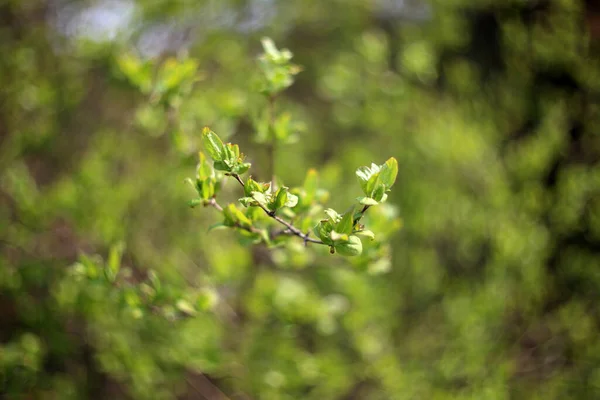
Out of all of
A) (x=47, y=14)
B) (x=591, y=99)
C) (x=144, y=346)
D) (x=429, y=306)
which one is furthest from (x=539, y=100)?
(x=47, y=14)

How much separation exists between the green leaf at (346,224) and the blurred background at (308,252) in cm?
65

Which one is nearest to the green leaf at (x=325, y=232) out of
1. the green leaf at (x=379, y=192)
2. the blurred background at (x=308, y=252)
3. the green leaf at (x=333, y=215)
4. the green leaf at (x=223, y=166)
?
the green leaf at (x=333, y=215)

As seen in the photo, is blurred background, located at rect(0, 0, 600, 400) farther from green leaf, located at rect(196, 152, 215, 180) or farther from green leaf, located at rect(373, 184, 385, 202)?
green leaf, located at rect(373, 184, 385, 202)

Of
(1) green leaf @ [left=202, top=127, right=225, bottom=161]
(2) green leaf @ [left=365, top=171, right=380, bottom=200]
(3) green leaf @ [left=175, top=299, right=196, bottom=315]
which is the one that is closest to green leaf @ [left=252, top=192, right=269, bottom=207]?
(1) green leaf @ [left=202, top=127, right=225, bottom=161]

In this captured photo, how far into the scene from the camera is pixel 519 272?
2637mm

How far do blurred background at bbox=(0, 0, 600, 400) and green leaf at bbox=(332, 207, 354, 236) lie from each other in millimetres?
647

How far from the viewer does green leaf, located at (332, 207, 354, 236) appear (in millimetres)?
980

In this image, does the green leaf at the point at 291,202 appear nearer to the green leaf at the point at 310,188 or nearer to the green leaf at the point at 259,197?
the green leaf at the point at 259,197

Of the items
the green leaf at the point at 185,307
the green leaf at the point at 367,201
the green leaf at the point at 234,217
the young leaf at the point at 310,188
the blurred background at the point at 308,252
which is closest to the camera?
the green leaf at the point at 367,201

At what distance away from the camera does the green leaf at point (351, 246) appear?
0.99m

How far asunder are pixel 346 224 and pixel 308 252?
104 centimetres

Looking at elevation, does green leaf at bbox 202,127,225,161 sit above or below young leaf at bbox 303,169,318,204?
below

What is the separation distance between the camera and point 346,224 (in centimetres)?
99

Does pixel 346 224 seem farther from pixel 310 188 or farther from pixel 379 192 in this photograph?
pixel 310 188
